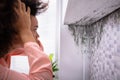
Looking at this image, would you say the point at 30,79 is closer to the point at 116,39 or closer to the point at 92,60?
the point at 116,39

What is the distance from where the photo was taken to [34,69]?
2.03 feet

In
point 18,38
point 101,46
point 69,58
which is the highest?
point 18,38

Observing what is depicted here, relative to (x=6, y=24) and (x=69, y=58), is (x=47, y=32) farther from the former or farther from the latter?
(x=6, y=24)

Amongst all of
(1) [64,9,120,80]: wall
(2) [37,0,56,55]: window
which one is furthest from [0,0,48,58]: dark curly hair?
(2) [37,0,56,55]: window

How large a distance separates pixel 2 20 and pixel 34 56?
0.16m

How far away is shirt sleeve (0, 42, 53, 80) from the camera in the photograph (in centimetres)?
60

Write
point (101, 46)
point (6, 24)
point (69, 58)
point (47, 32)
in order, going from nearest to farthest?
point (6, 24) < point (101, 46) < point (69, 58) < point (47, 32)

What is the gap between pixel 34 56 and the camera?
0.63 m

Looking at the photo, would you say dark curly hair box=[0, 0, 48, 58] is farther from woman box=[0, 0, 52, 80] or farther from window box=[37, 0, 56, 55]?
window box=[37, 0, 56, 55]

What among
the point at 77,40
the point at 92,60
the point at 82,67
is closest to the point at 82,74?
the point at 82,67

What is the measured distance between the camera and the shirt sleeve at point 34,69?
0.60 metres

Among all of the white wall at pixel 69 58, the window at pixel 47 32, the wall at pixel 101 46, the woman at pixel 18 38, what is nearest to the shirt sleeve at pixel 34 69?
the woman at pixel 18 38

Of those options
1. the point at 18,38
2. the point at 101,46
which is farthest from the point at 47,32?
the point at 18,38

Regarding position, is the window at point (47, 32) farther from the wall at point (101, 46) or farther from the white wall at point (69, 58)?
the wall at point (101, 46)
